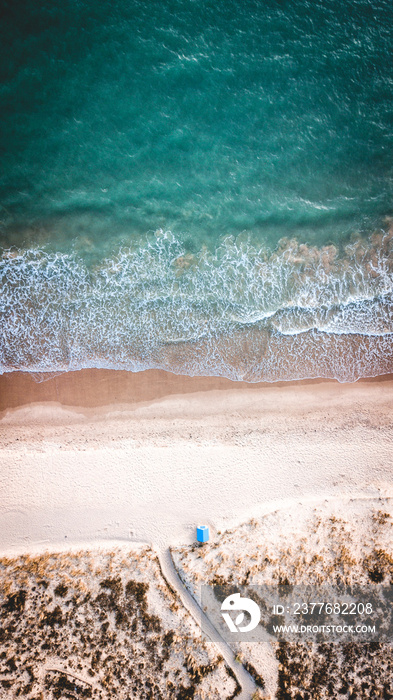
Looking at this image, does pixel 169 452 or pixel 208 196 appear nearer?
pixel 169 452

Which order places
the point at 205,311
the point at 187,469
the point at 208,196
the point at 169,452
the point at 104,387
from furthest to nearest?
the point at 208,196, the point at 205,311, the point at 104,387, the point at 169,452, the point at 187,469

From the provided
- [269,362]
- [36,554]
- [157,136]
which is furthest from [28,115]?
[36,554]

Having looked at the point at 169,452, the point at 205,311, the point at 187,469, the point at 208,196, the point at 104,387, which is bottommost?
the point at 187,469

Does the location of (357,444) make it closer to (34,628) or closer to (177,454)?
(177,454)

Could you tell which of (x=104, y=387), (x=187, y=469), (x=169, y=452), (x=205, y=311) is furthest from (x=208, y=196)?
(x=187, y=469)

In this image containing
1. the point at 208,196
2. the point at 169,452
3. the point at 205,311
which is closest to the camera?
the point at 169,452

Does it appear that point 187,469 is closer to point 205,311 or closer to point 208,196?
point 205,311

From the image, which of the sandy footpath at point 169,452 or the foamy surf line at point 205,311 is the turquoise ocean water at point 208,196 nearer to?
the foamy surf line at point 205,311

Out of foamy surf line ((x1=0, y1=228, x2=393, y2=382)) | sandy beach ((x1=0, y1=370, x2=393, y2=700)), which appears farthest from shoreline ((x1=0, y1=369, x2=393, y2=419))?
foamy surf line ((x1=0, y1=228, x2=393, y2=382))

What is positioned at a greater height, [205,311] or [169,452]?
[205,311]
